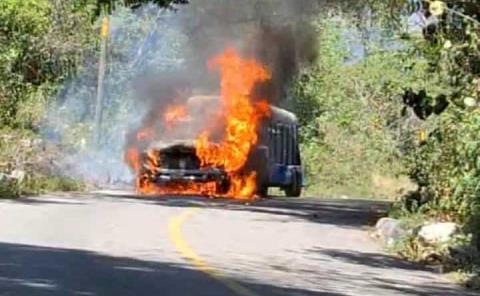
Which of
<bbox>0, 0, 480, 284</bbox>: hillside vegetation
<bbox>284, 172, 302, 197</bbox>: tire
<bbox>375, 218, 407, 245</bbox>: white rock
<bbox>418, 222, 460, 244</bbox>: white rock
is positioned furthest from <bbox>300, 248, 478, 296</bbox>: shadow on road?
<bbox>284, 172, 302, 197</bbox>: tire

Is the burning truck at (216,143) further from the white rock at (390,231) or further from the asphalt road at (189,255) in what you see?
the white rock at (390,231)

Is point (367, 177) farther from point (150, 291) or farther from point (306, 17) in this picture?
point (150, 291)

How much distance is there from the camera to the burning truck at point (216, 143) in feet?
112

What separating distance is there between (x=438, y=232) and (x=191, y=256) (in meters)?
4.25

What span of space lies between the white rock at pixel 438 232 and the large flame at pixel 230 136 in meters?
16.5

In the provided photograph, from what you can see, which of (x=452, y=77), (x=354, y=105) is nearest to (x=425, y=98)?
(x=452, y=77)

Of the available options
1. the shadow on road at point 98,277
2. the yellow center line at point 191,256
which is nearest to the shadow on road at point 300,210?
the yellow center line at point 191,256

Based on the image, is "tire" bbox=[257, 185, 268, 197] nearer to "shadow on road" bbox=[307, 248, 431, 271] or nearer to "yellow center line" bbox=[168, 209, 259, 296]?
"yellow center line" bbox=[168, 209, 259, 296]

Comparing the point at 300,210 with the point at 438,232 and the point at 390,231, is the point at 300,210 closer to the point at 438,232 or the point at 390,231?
the point at 390,231

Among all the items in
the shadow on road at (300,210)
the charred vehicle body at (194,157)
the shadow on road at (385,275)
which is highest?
the charred vehicle body at (194,157)

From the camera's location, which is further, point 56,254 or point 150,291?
point 56,254

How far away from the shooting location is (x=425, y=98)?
19.1 m

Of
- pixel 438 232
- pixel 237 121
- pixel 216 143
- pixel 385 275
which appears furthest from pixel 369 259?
pixel 237 121

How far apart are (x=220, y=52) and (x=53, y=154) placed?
600 centimetres
